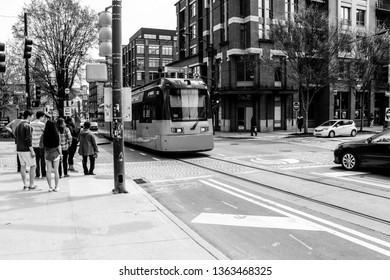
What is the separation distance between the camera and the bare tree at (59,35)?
29.8 meters

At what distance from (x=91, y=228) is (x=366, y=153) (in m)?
8.96

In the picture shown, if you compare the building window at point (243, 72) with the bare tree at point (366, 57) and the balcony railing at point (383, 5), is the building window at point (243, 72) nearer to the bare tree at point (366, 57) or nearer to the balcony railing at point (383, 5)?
the bare tree at point (366, 57)

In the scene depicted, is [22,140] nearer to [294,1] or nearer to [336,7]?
[294,1]

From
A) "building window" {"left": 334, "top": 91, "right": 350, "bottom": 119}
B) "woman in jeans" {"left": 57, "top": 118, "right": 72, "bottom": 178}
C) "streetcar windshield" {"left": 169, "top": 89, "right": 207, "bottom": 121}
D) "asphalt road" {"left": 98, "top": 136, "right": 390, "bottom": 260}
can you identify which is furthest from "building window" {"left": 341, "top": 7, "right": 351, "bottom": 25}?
"woman in jeans" {"left": 57, "top": 118, "right": 72, "bottom": 178}

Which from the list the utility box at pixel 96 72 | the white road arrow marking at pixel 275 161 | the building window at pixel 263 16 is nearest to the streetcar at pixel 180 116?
the white road arrow marking at pixel 275 161

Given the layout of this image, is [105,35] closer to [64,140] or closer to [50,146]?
[50,146]

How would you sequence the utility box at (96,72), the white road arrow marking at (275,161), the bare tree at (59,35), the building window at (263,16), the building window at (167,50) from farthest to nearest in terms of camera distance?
1. the building window at (167,50)
2. the building window at (263,16)
3. the bare tree at (59,35)
4. the white road arrow marking at (275,161)
5. the utility box at (96,72)

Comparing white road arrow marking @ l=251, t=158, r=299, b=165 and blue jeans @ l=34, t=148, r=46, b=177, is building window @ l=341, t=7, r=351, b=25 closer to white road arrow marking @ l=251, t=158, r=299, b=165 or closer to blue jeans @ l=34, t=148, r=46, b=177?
white road arrow marking @ l=251, t=158, r=299, b=165

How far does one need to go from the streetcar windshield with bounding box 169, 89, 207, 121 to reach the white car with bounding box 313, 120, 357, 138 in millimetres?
15977

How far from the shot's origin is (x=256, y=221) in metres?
6.34

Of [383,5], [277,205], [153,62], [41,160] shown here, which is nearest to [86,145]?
[41,160]

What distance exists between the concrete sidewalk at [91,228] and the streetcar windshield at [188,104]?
23.3ft

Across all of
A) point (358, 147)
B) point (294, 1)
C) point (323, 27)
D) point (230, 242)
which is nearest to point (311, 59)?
point (323, 27)

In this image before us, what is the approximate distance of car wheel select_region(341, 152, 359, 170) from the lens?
11.8m
